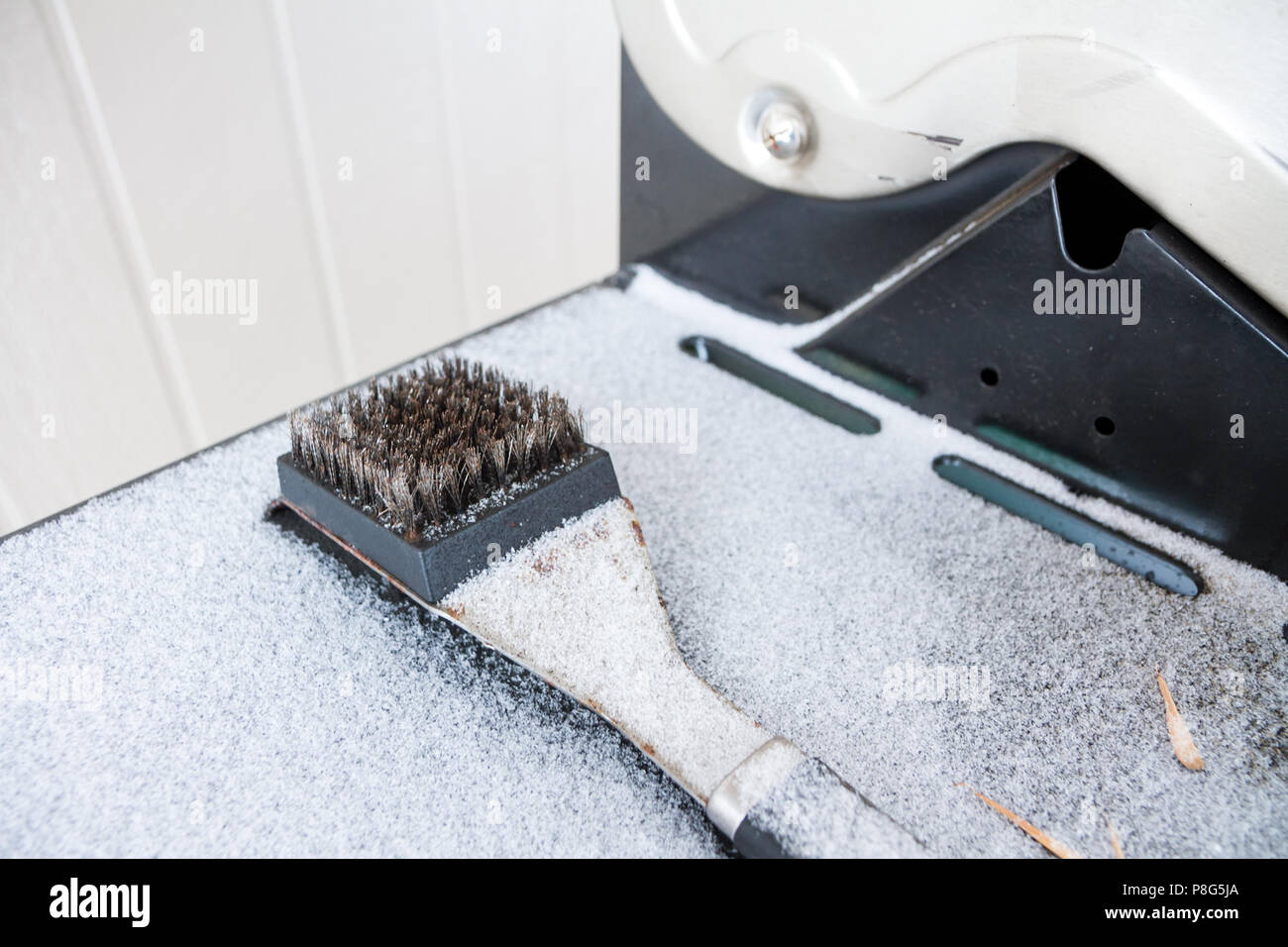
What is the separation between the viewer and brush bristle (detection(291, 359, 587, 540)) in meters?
0.41

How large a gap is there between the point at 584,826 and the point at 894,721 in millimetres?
137

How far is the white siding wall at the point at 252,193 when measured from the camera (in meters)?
0.73

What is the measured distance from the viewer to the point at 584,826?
34cm

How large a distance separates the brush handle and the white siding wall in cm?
73

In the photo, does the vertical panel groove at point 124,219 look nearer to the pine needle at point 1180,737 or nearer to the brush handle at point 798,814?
the brush handle at point 798,814

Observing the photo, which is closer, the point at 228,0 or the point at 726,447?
the point at 726,447

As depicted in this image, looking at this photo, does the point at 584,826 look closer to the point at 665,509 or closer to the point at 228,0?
the point at 665,509

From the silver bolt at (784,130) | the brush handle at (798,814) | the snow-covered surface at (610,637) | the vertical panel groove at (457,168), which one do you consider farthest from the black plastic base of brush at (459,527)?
the vertical panel groove at (457,168)

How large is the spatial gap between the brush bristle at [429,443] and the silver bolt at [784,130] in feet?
0.78

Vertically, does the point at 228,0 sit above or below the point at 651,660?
above

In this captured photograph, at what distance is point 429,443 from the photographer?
43 cm

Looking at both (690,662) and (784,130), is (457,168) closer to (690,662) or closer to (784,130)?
(784,130)
